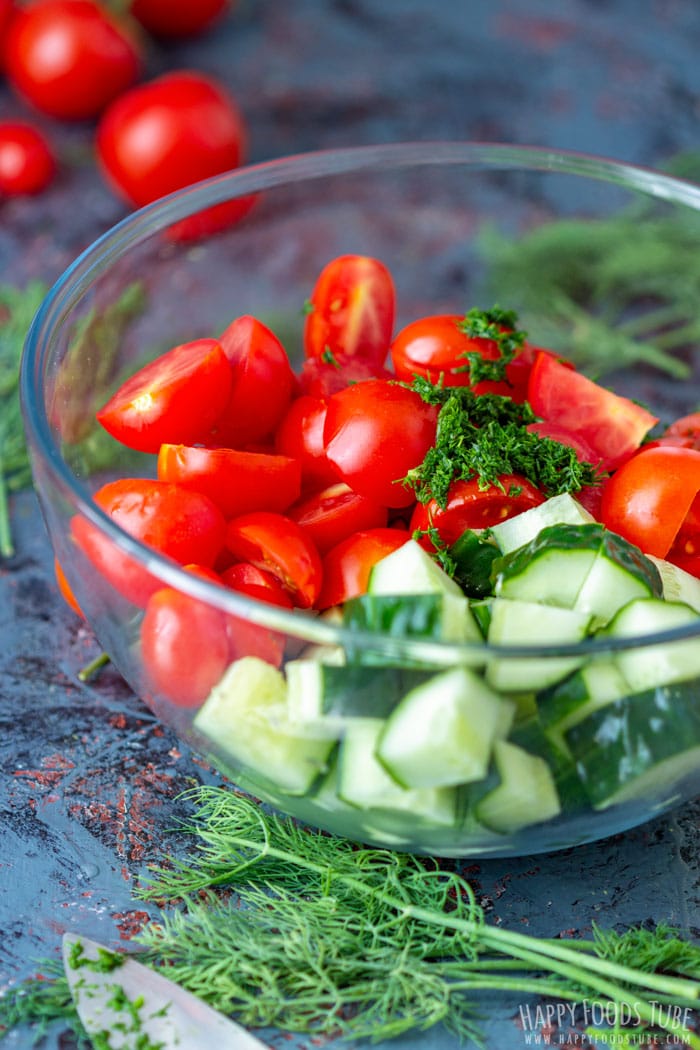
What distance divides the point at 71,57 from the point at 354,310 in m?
1.64

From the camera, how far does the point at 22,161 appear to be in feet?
8.96

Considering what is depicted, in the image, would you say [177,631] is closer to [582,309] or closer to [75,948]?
[75,948]

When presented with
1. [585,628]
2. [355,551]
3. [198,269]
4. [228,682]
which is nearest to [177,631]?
[228,682]

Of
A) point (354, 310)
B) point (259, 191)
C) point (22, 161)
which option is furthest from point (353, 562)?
point (22, 161)

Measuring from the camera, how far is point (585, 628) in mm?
1134

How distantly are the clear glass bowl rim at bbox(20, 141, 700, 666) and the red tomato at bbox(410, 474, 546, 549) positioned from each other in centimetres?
20

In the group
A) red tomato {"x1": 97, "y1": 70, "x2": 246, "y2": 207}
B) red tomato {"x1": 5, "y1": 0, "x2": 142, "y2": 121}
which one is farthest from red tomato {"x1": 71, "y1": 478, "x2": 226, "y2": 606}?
red tomato {"x1": 5, "y1": 0, "x2": 142, "y2": 121}

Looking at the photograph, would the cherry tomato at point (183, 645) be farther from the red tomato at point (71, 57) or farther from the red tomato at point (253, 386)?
the red tomato at point (71, 57)

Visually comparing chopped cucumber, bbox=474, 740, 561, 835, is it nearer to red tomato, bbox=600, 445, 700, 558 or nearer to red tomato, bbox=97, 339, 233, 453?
red tomato, bbox=600, 445, 700, 558

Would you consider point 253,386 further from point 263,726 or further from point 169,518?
point 263,726

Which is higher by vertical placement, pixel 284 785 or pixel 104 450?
Result: pixel 104 450

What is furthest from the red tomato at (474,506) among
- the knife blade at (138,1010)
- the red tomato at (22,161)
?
the red tomato at (22,161)

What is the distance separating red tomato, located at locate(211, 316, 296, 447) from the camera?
1575 mm

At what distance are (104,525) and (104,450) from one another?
0.66m
